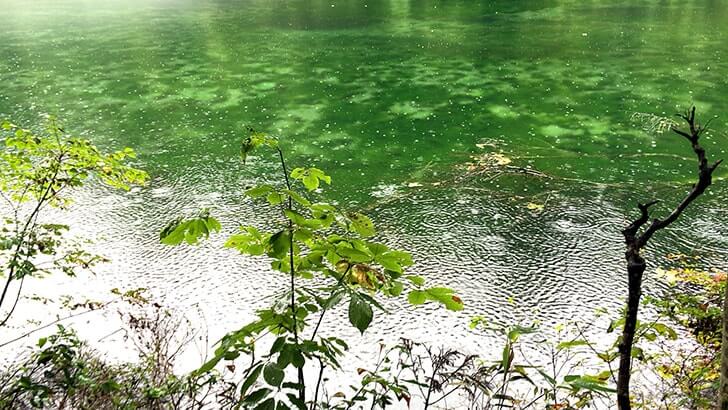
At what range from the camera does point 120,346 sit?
3.21 metres

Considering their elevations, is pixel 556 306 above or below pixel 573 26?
below

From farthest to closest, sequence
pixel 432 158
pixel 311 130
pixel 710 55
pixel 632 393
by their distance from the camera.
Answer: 1. pixel 710 55
2. pixel 311 130
3. pixel 432 158
4. pixel 632 393

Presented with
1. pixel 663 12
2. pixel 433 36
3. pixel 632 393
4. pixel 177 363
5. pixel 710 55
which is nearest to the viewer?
pixel 632 393

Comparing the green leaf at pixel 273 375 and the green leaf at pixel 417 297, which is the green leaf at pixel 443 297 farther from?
the green leaf at pixel 273 375

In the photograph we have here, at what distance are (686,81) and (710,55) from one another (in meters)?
1.76

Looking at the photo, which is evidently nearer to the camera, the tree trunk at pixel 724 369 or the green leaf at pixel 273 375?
the green leaf at pixel 273 375

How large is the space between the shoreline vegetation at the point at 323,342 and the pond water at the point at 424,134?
31 centimetres

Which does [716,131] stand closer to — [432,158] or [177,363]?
[432,158]

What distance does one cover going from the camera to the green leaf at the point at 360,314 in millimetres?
1014

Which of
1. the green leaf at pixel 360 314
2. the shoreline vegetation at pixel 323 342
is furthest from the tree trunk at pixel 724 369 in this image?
the green leaf at pixel 360 314

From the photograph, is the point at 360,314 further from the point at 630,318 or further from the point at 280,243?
the point at 630,318

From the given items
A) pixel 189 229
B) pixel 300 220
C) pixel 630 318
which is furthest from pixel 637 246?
pixel 189 229

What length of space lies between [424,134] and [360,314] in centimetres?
545

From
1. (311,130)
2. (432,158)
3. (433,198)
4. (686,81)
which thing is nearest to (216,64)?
(311,130)
